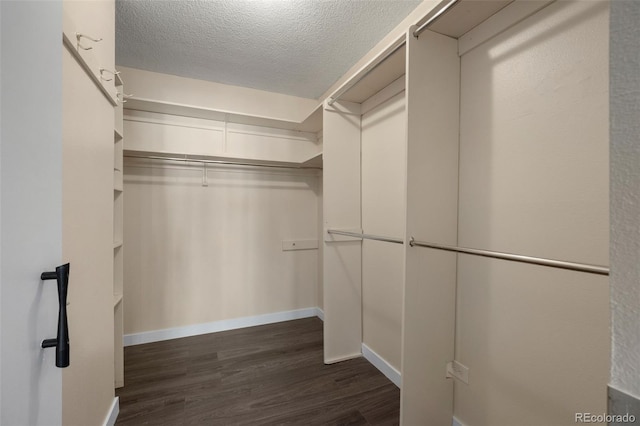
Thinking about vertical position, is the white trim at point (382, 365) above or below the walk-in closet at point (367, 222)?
below

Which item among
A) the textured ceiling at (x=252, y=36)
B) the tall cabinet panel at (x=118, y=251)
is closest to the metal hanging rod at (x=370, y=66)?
the textured ceiling at (x=252, y=36)

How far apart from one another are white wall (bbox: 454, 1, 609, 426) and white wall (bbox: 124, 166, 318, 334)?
2.00m

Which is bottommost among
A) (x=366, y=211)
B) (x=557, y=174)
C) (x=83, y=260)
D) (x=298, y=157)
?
(x=83, y=260)

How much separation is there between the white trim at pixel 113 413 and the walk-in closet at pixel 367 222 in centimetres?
2

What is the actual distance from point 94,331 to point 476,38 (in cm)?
252

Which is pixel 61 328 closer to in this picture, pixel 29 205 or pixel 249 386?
pixel 29 205

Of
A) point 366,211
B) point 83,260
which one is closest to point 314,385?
point 366,211

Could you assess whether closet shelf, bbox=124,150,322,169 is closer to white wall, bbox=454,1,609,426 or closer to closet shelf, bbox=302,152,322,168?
closet shelf, bbox=302,152,322,168

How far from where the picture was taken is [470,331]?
4.75ft

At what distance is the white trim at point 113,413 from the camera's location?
1492 mm

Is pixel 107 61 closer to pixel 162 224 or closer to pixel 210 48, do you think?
pixel 210 48

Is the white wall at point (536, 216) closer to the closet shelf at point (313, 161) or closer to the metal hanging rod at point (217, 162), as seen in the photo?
the closet shelf at point (313, 161)

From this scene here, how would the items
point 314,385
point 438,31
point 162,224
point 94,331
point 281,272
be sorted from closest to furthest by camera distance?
1. point 94,331
2. point 438,31
3. point 314,385
4. point 162,224
5. point 281,272

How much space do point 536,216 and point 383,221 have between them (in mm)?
1040
